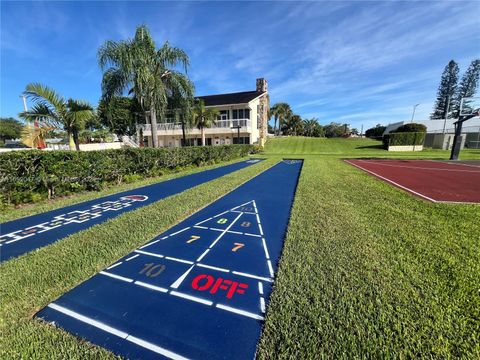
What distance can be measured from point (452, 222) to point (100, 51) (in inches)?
635

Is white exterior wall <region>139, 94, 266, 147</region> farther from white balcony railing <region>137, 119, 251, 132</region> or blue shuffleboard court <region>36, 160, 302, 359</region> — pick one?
blue shuffleboard court <region>36, 160, 302, 359</region>

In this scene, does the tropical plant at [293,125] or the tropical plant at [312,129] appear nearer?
the tropical plant at [293,125]

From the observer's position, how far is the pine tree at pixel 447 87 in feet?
185

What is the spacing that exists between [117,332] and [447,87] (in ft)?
277

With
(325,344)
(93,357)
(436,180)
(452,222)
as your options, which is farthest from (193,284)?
(436,180)

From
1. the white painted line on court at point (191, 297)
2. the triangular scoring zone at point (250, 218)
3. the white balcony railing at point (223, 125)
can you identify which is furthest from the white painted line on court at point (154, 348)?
the white balcony railing at point (223, 125)

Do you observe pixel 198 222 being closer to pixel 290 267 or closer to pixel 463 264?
pixel 290 267

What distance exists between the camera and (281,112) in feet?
191

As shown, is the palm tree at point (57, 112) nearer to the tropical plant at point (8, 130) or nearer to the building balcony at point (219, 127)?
the building balcony at point (219, 127)

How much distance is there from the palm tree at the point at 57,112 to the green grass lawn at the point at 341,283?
692 centimetres

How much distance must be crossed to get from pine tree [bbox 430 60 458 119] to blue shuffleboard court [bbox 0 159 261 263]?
7901cm

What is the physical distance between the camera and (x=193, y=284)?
9.67ft

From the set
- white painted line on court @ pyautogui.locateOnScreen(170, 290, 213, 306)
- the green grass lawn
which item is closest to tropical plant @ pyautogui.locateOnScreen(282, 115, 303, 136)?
the green grass lawn

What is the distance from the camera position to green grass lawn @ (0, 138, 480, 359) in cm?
200
